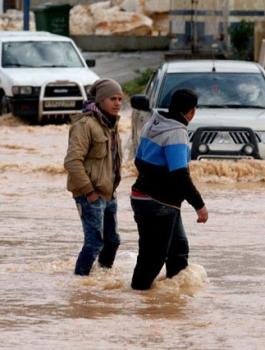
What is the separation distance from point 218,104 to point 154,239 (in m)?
8.68

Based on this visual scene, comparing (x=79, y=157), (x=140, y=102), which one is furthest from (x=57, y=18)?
(x=79, y=157)

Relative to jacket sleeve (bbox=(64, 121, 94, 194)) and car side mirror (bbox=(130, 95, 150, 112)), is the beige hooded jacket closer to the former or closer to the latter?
jacket sleeve (bbox=(64, 121, 94, 194))

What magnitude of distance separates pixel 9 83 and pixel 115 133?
1760 cm

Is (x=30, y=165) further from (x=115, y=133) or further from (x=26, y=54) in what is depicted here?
(x=115, y=133)

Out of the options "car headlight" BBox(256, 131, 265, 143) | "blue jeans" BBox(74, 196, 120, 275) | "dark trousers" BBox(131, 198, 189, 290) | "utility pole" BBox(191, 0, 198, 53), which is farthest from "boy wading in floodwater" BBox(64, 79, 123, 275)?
"utility pole" BBox(191, 0, 198, 53)

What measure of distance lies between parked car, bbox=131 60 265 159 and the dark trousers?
6.79 metres

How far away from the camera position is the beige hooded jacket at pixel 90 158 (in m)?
11.6

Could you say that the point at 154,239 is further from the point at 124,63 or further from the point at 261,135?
the point at 124,63

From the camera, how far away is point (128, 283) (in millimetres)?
12016

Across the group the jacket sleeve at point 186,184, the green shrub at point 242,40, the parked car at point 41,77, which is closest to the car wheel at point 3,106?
the parked car at point 41,77

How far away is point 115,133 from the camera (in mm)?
11883

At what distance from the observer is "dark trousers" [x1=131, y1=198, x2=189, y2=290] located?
11.4 metres

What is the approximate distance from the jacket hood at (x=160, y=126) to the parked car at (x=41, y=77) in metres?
17.9

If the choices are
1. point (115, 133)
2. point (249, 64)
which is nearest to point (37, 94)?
point (249, 64)
